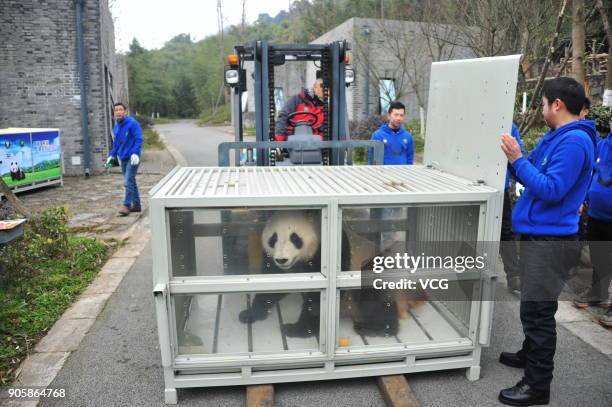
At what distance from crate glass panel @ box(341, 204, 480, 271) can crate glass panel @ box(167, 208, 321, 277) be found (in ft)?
0.82

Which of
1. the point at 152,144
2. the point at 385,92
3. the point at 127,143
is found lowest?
the point at 152,144

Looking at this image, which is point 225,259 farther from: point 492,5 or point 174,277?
point 492,5

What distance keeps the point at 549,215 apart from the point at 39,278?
4.84 m

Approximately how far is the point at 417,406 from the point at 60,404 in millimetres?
2228

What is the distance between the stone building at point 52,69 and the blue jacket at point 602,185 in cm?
1166

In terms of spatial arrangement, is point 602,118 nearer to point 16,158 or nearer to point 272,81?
point 272,81

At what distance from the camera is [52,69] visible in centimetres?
1253

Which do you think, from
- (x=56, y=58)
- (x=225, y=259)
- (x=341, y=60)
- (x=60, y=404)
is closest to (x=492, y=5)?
(x=341, y=60)

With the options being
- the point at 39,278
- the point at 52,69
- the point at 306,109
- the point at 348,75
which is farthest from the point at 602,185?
the point at 52,69

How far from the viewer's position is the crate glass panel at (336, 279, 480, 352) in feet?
11.6

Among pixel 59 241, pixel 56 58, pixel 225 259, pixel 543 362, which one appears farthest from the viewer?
pixel 56 58

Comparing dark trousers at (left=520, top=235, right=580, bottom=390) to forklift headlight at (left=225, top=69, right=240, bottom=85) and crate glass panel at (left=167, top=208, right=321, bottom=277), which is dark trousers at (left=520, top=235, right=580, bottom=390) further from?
forklift headlight at (left=225, top=69, right=240, bottom=85)

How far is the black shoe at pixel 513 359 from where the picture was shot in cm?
372

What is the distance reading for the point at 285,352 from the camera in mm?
3320
